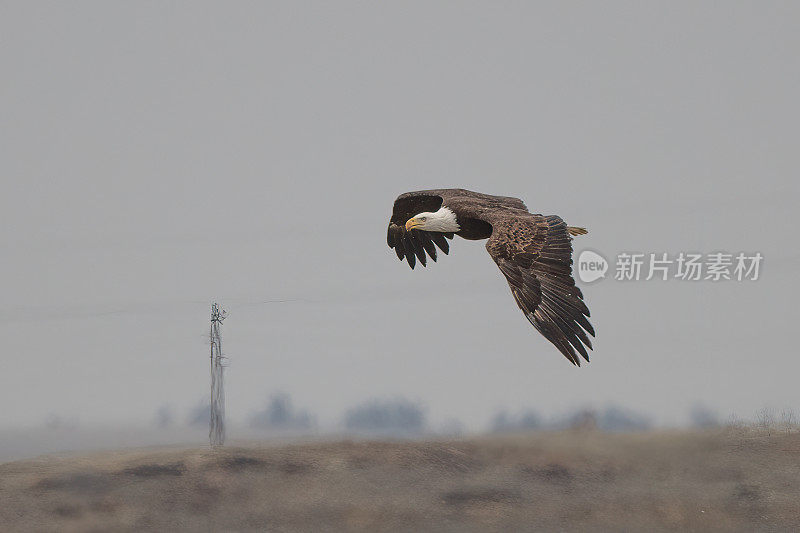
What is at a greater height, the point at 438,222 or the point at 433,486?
the point at 438,222

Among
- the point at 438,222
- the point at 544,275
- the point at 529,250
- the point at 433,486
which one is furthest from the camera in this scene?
the point at 433,486

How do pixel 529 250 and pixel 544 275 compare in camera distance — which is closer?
pixel 544 275

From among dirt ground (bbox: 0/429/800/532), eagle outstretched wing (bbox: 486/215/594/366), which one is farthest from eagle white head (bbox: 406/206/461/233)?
dirt ground (bbox: 0/429/800/532)

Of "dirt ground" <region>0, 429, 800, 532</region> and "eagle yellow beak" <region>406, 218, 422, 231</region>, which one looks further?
"dirt ground" <region>0, 429, 800, 532</region>

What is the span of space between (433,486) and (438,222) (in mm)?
17698

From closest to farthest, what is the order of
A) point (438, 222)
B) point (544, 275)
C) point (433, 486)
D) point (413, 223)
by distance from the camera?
point (544, 275)
point (438, 222)
point (413, 223)
point (433, 486)

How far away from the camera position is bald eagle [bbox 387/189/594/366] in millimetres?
19547

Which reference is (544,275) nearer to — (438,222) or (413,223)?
(438,222)

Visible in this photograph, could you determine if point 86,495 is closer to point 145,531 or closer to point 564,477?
point 145,531

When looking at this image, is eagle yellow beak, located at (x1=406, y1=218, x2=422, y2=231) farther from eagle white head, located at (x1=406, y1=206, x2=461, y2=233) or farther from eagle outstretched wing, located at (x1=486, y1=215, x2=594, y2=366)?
eagle outstretched wing, located at (x1=486, y1=215, x2=594, y2=366)

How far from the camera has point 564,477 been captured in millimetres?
40812

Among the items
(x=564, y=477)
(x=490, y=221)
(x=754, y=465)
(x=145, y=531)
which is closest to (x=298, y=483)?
(x=145, y=531)

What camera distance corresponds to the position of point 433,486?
40.1 meters

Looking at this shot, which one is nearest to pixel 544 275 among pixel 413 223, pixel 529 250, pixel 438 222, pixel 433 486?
pixel 529 250
